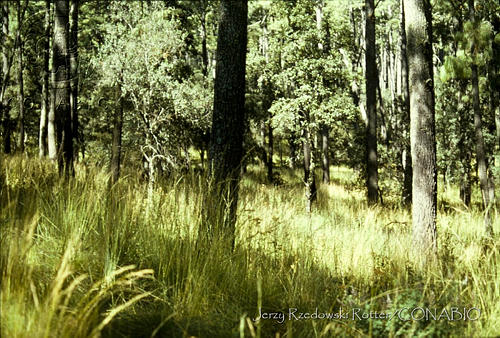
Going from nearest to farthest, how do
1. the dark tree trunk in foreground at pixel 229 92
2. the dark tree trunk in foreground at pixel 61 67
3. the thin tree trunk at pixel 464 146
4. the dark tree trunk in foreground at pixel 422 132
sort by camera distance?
1. the dark tree trunk in foreground at pixel 229 92
2. the dark tree trunk in foreground at pixel 422 132
3. the dark tree trunk in foreground at pixel 61 67
4. the thin tree trunk at pixel 464 146

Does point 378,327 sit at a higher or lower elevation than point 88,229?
lower

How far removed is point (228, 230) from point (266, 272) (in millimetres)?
450

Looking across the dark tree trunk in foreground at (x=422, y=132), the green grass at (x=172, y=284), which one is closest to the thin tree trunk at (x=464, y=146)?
the dark tree trunk in foreground at (x=422, y=132)

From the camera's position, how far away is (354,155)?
752 inches

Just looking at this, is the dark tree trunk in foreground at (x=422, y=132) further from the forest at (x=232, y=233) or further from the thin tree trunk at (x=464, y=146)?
the thin tree trunk at (x=464, y=146)

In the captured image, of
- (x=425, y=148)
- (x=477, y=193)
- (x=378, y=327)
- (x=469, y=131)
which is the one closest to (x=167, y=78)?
(x=425, y=148)

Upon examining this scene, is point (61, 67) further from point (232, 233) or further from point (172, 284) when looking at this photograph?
point (172, 284)

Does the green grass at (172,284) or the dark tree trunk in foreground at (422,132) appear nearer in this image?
the green grass at (172,284)

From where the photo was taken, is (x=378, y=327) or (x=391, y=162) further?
(x=391, y=162)

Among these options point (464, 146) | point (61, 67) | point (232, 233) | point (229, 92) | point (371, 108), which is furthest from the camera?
point (464, 146)

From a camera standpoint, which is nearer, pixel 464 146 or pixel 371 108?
→ pixel 371 108

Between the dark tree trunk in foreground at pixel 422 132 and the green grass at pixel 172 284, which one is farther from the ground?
the dark tree trunk in foreground at pixel 422 132

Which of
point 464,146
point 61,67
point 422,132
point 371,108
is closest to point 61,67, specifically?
point 61,67

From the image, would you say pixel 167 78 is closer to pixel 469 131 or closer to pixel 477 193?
pixel 469 131
